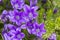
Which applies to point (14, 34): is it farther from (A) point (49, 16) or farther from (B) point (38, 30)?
(A) point (49, 16)

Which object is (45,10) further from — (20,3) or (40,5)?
(20,3)

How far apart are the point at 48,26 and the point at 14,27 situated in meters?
0.23

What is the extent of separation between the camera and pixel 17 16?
1071mm

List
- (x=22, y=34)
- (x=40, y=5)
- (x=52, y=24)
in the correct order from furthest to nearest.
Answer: (x=40, y=5) → (x=52, y=24) → (x=22, y=34)

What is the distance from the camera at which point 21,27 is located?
1.06m

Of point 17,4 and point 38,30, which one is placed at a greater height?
point 17,4

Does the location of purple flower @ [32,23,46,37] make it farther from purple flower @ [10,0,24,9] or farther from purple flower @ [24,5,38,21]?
purple flower @ [10,0,24,9]

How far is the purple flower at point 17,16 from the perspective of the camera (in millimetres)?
1071

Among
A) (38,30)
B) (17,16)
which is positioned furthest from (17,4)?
(38,30)

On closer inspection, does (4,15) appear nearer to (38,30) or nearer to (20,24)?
(20,24)

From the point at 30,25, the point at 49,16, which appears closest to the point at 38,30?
the point at 30,25

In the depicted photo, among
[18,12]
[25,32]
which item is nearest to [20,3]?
[18,12]

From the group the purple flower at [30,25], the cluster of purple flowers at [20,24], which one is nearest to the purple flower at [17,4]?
the cluster of purple flowers at [20,24]

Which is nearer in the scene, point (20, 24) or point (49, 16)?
point (20, 24)
